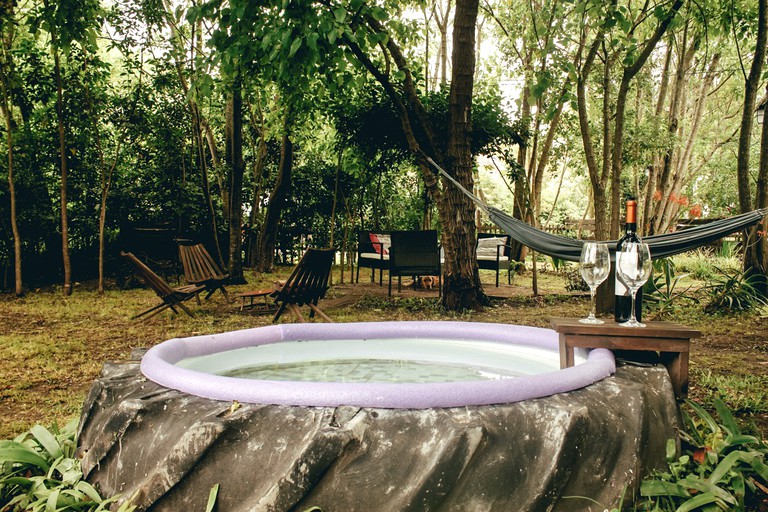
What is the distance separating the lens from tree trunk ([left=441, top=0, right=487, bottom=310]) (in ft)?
18.1

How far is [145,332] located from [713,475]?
4.38 metres

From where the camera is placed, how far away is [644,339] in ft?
6.47

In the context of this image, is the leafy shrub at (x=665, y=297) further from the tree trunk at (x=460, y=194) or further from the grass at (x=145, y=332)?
the tree trunk at (x=460, y=194)

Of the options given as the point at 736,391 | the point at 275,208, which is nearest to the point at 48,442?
the point at 736,391

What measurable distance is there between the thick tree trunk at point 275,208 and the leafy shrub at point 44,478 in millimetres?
7043

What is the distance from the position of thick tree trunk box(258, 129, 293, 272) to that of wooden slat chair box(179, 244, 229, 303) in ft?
9.16

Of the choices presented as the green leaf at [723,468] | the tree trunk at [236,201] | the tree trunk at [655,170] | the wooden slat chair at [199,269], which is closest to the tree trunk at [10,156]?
the wooden slat chair at [199,269]

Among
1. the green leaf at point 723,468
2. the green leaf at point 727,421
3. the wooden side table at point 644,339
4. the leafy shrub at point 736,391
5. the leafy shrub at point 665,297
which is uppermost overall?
the wooden side table at point 644,339

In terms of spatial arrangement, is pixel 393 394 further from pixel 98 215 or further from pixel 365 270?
pixel 365 270

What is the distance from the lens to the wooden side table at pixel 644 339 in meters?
1.94

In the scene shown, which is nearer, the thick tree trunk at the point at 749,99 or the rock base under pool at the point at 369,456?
the rock base under pool at the point at 369,456

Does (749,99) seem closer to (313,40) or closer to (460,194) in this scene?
(460,194)

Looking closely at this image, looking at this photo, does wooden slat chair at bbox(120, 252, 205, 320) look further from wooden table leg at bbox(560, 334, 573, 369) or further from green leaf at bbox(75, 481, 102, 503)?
wooden table leg at bbox(560, 334, 573, 369)

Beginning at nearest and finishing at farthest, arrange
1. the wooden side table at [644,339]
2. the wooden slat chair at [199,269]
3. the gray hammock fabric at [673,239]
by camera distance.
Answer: the wooden side table at [644,339]
the gray hammock fabric at [673,239]
the wooden slat chair at [199,269]
